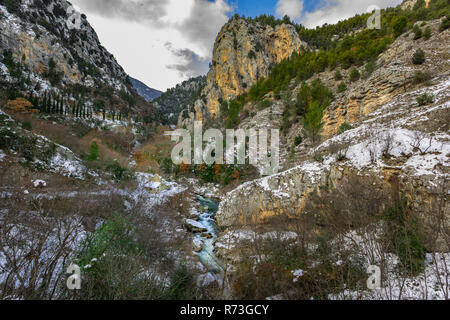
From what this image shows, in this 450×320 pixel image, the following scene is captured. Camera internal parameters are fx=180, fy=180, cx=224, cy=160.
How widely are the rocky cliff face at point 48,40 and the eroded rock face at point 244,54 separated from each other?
53.2 meters

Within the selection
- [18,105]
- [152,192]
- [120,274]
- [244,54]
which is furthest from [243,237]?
[244,54]

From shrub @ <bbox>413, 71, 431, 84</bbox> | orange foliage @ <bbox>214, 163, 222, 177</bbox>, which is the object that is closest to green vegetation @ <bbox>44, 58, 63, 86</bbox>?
orange foliage @ <bbox>214, 163, 222, 177</bbox>

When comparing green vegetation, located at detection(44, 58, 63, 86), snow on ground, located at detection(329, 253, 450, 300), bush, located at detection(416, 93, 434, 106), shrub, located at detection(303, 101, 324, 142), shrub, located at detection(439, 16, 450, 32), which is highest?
green vegetation, located at detection(44, 58, 63, 86)

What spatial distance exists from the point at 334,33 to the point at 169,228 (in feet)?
243

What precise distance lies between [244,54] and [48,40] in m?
69.2

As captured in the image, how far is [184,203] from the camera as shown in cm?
2220

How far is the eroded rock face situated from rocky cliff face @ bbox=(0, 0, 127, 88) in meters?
53.2

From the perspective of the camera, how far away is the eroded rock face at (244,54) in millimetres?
58344

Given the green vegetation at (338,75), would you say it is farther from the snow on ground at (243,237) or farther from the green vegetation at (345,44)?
the snow on ground at (243,237)

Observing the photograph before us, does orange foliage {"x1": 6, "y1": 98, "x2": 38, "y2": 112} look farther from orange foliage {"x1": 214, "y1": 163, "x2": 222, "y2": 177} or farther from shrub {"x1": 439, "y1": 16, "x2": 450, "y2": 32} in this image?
shrub {"x1": 439, "y1": 16, "x2": 450, "y2": 32}

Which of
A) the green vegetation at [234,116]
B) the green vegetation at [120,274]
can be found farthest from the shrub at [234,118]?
the green vegetation at [120,274]

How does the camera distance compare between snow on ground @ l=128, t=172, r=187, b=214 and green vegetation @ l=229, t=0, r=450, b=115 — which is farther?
green vegetation @ l=229, t=0, r=450, b=115

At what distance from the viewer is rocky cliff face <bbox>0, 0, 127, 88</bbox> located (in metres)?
56.1
